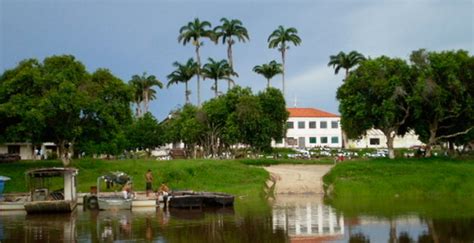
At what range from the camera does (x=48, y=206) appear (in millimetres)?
40438

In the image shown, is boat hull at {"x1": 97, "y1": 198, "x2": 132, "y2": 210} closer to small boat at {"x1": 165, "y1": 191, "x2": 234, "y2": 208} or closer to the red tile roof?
small boat at {"x1": 165, "y1": 191, "x2": 234, "y2": 208}

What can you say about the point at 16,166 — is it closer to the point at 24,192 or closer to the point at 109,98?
the point at 24,192

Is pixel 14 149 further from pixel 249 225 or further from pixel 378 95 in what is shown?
pixel 249 225

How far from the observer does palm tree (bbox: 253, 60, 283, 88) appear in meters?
99.2

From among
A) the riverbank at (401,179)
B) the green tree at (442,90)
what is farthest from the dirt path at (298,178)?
the green tree at (442,90)

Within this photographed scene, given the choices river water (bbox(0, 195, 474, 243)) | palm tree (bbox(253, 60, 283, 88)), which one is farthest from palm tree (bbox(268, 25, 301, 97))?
river water (bbox(0, 195, 474, 243))

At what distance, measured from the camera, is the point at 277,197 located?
50969 mm

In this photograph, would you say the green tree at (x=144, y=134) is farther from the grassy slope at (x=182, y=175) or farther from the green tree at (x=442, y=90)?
the green tree at (x=442, y=90)

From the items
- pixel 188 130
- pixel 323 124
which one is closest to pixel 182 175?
pixel 188 130

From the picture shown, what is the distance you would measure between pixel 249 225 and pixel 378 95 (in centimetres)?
3125

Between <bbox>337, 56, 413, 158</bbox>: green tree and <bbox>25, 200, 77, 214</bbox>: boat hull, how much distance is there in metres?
29.7

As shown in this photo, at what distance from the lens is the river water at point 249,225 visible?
91.2ft

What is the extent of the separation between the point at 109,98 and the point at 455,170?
3054cm

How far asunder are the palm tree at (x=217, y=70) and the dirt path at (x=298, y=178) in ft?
118
